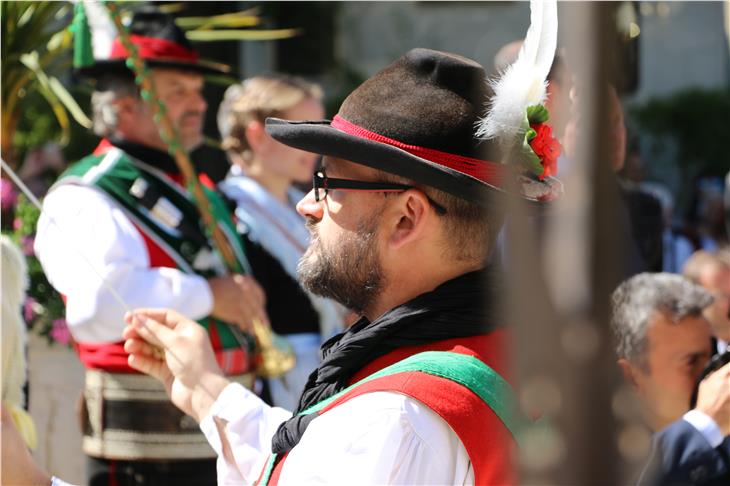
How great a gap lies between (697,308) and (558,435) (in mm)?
2239

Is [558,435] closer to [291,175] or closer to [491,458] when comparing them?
[491,458]

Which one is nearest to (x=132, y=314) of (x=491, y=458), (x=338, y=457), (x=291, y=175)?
(x=338, y=457)

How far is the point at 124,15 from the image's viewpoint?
12.8ft

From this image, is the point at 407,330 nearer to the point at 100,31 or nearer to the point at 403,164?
the point at 403,164

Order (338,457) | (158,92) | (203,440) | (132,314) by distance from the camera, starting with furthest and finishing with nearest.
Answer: (158,92) < (203,440) < (132,314) < (338,457)

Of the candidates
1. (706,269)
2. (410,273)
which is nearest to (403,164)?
(410,273)

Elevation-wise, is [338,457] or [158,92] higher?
[158,92]

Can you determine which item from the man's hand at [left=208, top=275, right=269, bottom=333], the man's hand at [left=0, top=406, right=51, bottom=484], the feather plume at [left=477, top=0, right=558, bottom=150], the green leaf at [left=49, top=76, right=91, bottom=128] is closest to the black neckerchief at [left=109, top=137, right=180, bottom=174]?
the green leaf at [left=49, top=76, right=91, bottom=128]

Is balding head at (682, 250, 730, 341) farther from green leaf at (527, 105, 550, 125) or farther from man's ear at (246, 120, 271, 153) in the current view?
man's ear at (246, 120, 271, 153)

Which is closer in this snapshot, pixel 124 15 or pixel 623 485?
pixel 623 485

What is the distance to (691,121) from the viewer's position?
14211mm

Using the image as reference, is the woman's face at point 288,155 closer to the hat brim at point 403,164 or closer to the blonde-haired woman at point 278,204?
the blonde-haired woman at point 278,204

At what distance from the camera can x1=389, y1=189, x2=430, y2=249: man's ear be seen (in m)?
1.85

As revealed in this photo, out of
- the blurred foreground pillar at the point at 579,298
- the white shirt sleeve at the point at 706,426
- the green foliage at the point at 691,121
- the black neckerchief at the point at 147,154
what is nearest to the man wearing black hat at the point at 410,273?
the white shirt sleeve at the point at 706,426
